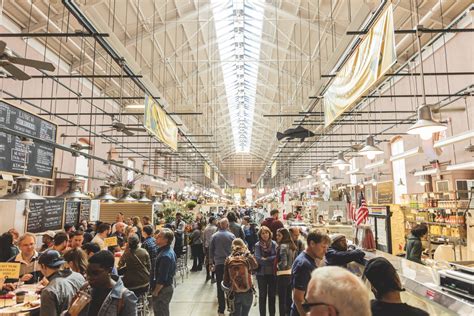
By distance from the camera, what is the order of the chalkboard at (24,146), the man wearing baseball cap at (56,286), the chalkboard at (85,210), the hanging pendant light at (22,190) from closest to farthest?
1. the man wearing baseball cap at (56,286)
2. the hanging pendant light at (22,190)
3. the chalkboard at (24,146)
4. the chalkboard at (85,210)

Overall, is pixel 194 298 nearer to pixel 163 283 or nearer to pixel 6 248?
pixel 163 283

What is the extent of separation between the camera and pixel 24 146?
20.2 ft

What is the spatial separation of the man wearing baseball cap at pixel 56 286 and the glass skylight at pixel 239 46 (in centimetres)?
953

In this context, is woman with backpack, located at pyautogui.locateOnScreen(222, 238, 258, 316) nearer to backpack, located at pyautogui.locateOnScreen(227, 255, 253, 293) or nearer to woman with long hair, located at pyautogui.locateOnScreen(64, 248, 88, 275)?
backpack, located at pyautogui.locateOnScreen(227, 255, 253, 293)

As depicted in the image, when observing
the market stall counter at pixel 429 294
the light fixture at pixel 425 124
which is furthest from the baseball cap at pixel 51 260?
the light fixture at pixel 425 124

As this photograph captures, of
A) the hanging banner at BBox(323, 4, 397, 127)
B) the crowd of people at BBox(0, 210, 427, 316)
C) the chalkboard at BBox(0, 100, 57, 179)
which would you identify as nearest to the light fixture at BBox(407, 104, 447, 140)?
the hanging banner at BBox(323, 4, 397, 127)

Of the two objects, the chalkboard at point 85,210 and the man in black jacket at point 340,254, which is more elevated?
the chalkboard at point 85,210

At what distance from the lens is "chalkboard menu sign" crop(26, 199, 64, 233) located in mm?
7902

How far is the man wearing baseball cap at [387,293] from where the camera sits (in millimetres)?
1842

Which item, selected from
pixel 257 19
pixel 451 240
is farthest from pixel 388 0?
pixel 257 19

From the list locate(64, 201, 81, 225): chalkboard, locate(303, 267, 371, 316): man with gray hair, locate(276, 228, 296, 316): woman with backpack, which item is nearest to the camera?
locate(303, 267, 371, 316): man with gray hair

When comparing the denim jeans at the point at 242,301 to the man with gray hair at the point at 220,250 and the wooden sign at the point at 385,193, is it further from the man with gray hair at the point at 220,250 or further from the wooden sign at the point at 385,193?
the wooden sign at the point at 385,193

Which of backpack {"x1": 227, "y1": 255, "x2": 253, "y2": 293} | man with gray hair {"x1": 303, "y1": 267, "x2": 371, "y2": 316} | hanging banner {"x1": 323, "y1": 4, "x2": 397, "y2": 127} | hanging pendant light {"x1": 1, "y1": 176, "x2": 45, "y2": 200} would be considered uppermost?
hanging banner {"x1": 323, "y1": 4, "x2": 397, "y2": 127}

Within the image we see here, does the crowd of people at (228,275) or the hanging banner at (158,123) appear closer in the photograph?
the crowd of people at (228,275)
